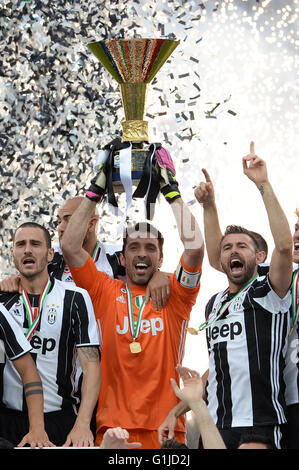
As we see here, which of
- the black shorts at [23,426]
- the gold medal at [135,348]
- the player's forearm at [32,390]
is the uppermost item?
the gold medal at [135,348]

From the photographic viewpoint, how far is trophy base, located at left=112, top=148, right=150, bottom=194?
4.56m

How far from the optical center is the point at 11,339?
4.36 meters

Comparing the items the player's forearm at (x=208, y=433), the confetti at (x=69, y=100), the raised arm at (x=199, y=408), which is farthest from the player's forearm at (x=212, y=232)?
the confetti at (x=69, y=100)

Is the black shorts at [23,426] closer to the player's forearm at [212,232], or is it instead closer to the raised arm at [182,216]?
the raised arm at [182,216]

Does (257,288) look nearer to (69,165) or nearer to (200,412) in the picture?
(200,412)

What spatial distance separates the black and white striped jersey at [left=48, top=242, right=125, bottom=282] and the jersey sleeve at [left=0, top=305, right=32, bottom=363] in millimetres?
789

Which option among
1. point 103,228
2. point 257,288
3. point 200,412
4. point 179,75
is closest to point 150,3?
point 179,75

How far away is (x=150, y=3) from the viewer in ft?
24.0

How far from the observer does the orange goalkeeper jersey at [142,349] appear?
4477mm

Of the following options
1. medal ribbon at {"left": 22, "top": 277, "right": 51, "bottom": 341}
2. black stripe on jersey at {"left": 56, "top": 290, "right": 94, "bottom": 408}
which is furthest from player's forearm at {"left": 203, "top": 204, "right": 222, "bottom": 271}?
medal ribbon at {"left": 22, "top": 277, "right": 51, "bottom": 341}

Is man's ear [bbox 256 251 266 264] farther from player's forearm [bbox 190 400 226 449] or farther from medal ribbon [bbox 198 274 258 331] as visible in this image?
player's forearm [bbox 190 400 226 449]

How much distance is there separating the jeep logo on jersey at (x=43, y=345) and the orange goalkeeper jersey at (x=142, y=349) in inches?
11.7

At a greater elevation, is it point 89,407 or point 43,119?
point 43,119

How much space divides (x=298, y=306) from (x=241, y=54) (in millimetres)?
4238
